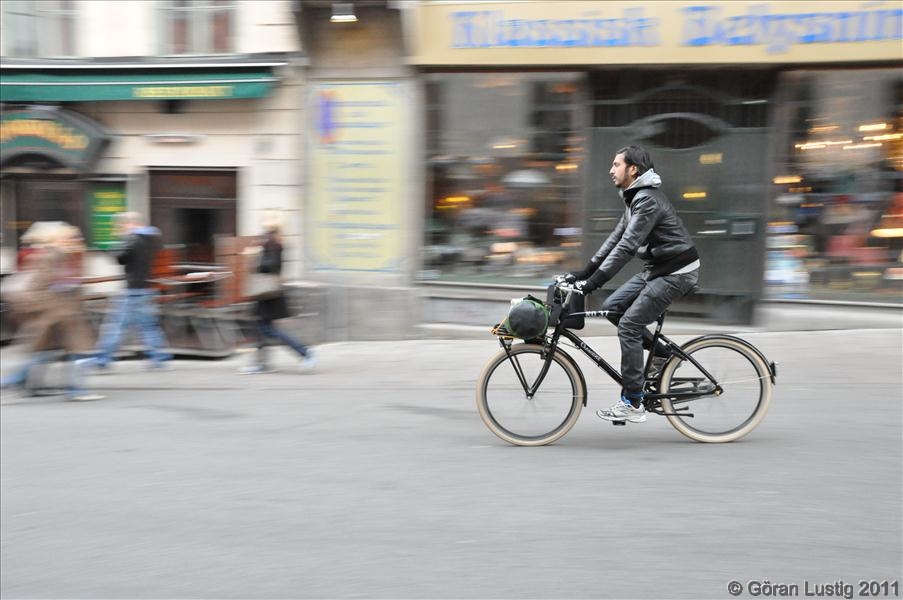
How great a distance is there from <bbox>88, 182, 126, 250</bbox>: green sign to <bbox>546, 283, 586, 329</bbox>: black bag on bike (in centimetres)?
862

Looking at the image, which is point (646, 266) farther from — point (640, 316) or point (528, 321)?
point (528, 321)

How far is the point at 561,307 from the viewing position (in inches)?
204

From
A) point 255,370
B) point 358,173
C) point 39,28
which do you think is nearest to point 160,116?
point 39,28

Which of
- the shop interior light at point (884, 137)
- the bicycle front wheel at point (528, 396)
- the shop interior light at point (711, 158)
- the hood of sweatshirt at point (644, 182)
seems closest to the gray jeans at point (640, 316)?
the bicycle front wheel at point (528, 396)

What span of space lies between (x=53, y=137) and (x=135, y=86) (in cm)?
155

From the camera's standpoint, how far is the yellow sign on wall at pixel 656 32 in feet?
28.5

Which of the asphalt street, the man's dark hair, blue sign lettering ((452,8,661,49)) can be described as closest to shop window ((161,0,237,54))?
blue sign lettering ((452,8,661,49))

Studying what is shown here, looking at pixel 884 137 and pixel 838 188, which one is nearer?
pixel 884 137

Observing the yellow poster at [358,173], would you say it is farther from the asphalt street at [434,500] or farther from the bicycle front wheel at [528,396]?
the bicycle front wheel at [528,396]

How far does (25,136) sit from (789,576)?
1177 cm

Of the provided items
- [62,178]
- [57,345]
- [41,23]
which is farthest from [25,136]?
[57,345]

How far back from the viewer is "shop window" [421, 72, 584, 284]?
394 inches

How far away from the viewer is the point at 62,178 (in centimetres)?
1211

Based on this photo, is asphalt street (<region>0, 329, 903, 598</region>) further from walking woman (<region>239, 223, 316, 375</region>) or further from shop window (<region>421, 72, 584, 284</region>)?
shop window (<region>421, 72, 584, 284</region>)
